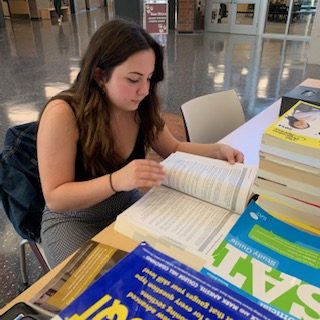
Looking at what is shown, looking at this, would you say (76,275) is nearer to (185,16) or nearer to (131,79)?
(131,79)

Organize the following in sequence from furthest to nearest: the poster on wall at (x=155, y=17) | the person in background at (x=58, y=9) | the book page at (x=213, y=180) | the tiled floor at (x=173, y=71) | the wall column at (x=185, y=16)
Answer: the person in background at (x=58, y=9) < the wall column at (x=185, y=16) < the poster on wall at (x=155, y=17) < the tiled floor at (x=173, y=71) < the book page at (x=213, y=180)

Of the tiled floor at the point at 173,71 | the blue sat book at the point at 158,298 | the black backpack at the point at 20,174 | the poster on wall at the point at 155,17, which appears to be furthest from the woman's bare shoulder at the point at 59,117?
the poster on wall at the point at 155,17

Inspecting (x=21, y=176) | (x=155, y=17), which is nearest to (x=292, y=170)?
(x=21, y=176)

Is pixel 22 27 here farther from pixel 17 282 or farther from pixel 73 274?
pixel 73 274

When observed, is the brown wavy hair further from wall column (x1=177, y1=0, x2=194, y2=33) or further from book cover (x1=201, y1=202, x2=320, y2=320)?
wall column (x1=177, y1=0, x2=194, y2=33)

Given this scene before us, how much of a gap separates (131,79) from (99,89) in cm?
12

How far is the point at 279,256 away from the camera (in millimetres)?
669

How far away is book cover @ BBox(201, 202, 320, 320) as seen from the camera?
→ 576 millimetres

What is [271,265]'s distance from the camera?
648 millimetres

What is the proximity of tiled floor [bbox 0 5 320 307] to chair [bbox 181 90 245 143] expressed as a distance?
3.35 feet

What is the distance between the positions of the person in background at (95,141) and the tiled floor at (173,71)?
71cm

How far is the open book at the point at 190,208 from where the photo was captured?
A: 2.38 feet

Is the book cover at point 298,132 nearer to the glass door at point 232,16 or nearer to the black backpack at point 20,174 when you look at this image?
Answer: the black backpack at point 20,174

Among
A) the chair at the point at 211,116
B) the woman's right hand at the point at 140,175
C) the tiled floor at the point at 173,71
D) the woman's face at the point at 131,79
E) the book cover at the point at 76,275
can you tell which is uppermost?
the woman's face at the point at 131,79
